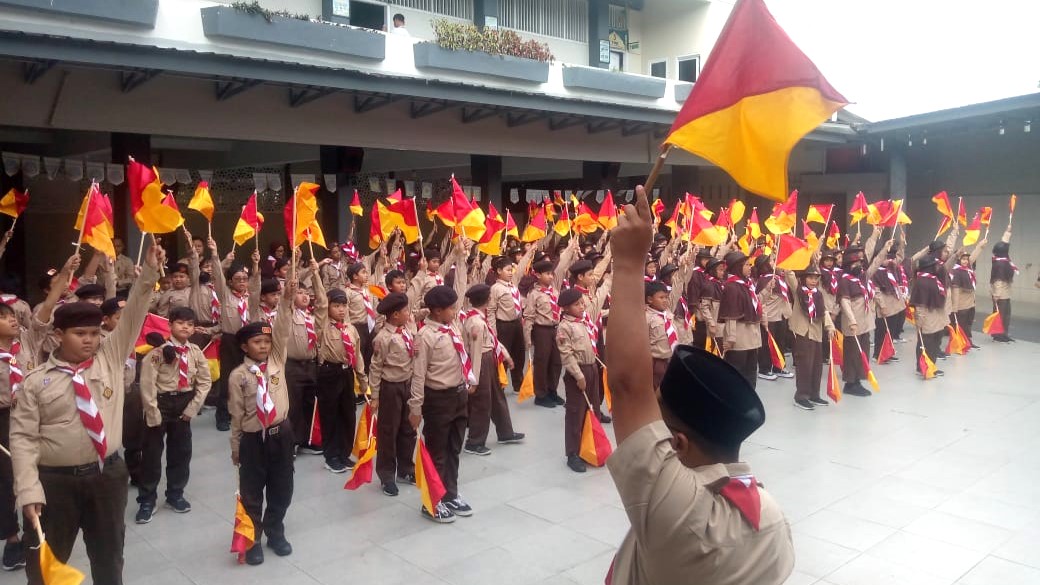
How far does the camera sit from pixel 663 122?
651 inches

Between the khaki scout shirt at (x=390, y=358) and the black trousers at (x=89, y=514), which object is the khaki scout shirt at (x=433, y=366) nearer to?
the khaki scout shirt at (x=390, y=358)

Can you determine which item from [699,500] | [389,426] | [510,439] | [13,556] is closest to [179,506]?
[13,556]

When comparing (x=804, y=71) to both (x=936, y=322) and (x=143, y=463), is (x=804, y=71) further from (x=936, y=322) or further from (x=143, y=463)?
(x=936, y=322)

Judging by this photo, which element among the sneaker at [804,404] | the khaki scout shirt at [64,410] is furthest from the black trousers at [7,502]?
the sneaker at [804,404]

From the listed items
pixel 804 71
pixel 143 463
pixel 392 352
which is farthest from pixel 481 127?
pixel 804 71

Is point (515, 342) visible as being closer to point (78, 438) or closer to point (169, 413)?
point (169, 413)

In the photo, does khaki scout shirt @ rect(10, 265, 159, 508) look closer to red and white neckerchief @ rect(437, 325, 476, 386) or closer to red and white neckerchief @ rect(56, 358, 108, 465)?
red and white neckerchief @ rect(56, 358, 108, 465)

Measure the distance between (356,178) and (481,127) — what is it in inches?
104

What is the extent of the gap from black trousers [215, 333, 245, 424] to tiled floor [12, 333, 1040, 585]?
26 centimetres

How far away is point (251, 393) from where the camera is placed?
5.44 metres

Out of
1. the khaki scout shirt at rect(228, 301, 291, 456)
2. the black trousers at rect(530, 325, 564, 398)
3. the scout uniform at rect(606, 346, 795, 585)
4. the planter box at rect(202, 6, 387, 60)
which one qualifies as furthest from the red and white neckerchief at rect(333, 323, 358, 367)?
the planter box at rect(202, 6, 387, 60)

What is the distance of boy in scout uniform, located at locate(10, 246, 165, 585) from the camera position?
4184mm

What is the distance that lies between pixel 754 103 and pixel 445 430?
14.2 feet

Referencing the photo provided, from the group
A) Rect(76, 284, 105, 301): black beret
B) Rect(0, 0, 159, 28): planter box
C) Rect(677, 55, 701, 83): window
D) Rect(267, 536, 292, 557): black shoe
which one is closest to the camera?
Rect(267, 536, 292, 557): black shoe
